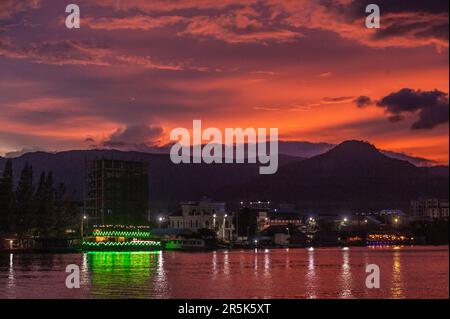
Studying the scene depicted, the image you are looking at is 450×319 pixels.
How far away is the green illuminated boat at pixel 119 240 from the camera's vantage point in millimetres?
151375

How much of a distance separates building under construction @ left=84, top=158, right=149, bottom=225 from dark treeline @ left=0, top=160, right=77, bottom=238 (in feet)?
88.3

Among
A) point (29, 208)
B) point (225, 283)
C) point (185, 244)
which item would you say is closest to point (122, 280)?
point (225, 283)

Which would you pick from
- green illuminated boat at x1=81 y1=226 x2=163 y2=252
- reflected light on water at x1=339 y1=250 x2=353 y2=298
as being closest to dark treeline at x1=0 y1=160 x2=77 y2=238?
green illuminated boat at x1=81 y1=226 x2=163 y2=252

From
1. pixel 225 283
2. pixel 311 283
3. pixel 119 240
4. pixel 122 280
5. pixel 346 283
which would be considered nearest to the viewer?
pixel 225 283

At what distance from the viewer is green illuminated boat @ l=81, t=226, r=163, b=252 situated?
15138cm

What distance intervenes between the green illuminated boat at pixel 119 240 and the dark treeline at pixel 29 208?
6.70 m

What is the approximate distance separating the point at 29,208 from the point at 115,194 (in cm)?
4381

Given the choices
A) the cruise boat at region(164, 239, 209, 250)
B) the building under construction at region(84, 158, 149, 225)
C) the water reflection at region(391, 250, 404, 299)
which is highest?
the building under construction at region(84, 158, 149, 225)

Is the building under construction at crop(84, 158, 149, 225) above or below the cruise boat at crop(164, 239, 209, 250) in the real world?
above

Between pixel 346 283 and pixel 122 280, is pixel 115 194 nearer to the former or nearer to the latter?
pixel 122 280

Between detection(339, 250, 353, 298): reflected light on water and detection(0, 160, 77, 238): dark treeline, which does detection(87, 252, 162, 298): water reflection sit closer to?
detection(339, 250, 353, 298): reflected light on water

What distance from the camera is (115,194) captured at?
7323 inches
